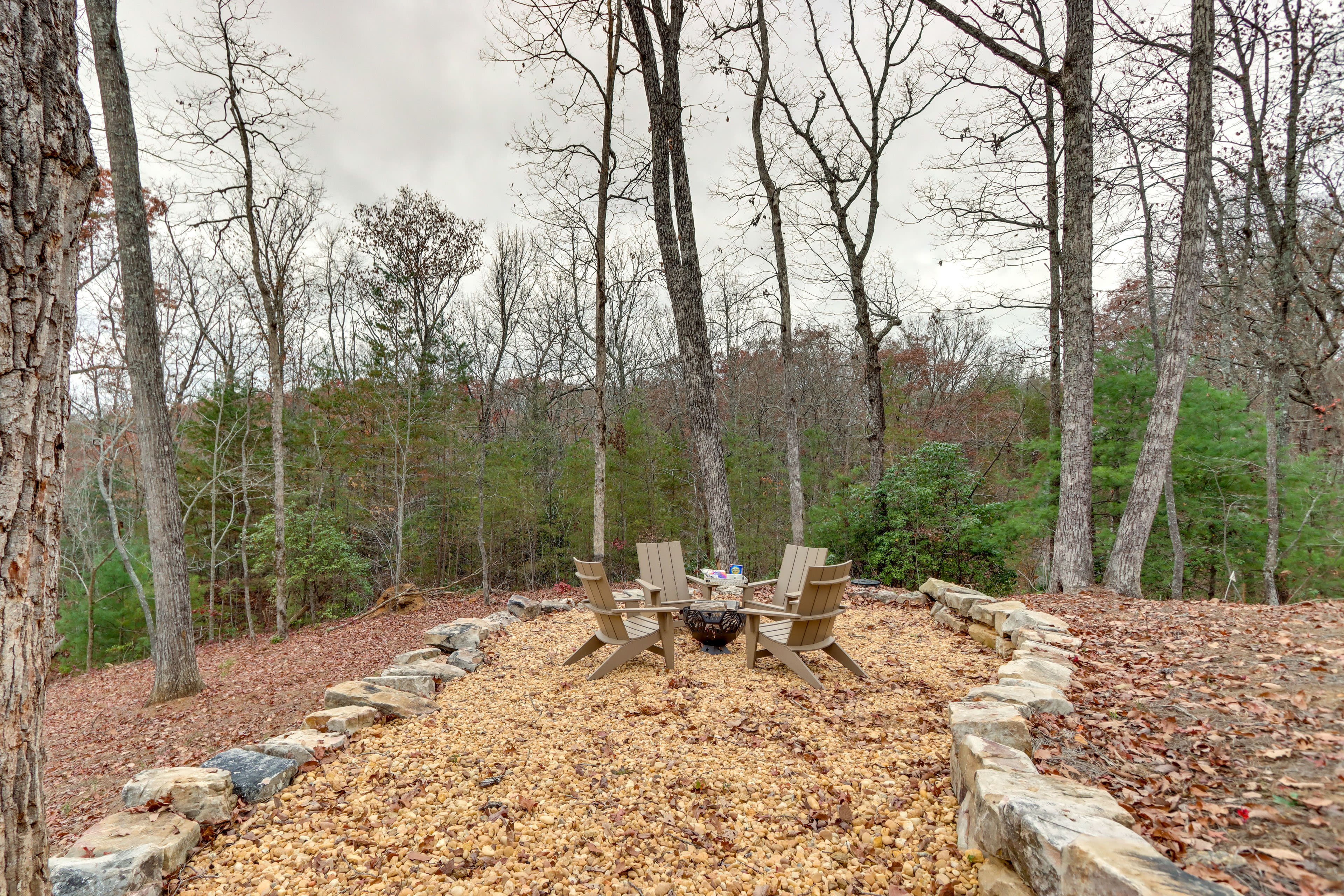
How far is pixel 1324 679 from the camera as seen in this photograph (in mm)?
2543

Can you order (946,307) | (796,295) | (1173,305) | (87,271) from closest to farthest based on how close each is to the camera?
(1173,305)
(87,271)
(946,307)
(796,295)

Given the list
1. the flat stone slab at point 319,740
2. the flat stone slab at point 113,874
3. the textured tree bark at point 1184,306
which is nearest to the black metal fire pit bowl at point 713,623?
the flat stone slab at point 319,740

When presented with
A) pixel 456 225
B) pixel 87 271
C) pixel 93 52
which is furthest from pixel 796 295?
pixel 87 271

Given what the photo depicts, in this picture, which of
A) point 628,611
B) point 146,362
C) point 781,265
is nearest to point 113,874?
point 628,611

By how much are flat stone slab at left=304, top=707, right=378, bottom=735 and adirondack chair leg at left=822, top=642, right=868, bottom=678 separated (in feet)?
9.72

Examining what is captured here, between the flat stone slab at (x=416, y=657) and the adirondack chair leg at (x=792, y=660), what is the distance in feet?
8.73

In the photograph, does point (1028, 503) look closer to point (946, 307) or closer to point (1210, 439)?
point (1210, 439)

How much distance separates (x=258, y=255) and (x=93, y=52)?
2.92 meters

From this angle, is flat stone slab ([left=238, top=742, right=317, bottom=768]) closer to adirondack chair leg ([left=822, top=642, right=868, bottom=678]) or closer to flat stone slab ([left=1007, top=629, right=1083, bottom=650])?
adirondack chair leg ([left=822, top=642, right=868, bottom=678])

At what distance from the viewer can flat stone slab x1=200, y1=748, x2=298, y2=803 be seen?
7.84 ft

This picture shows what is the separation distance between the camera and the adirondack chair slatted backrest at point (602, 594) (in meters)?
4.10

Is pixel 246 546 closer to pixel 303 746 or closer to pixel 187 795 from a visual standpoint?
pixel 303 746

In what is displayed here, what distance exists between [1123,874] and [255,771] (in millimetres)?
3182

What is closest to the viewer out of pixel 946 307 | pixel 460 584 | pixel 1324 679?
pixel 1324 679
